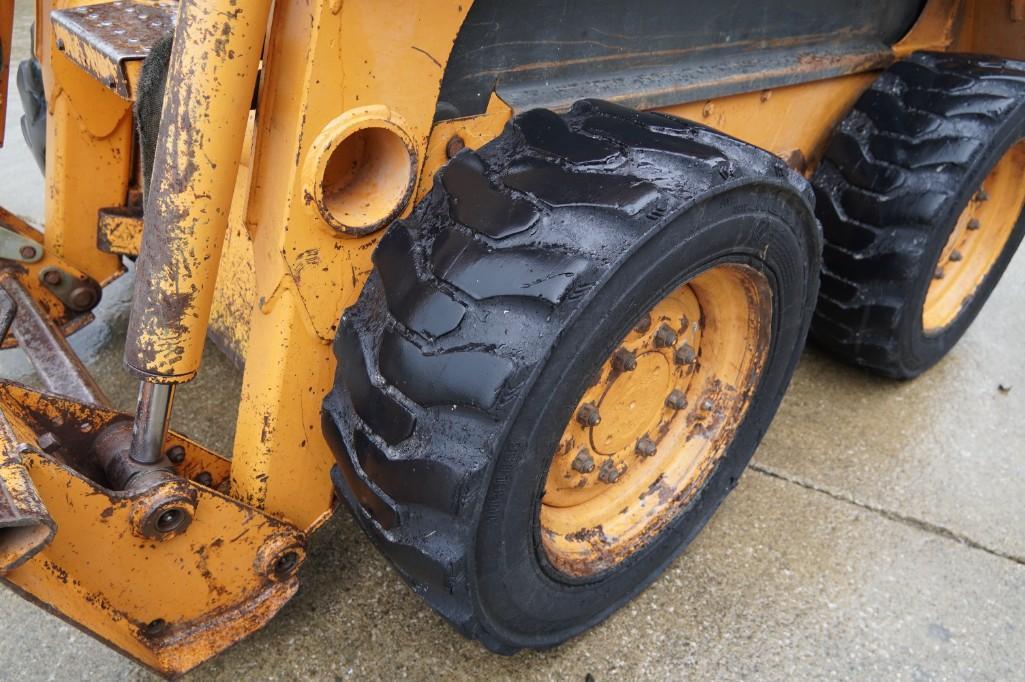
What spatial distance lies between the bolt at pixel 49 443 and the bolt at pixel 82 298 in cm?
89

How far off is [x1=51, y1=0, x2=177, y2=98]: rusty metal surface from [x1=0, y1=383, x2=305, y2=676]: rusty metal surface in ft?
1.87

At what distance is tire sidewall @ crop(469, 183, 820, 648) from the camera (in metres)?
1.21

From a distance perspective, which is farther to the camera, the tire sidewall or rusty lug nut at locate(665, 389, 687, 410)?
rusty lug nut at locate(665, 389, 687, 410)

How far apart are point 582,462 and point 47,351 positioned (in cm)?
125

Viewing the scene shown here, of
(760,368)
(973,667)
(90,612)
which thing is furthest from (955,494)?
(90,612)

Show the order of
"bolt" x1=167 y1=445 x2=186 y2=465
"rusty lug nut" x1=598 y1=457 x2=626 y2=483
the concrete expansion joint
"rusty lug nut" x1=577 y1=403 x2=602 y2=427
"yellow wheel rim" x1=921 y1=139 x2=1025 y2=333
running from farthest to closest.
Result: "yellow wheel rim" x1=921 y1=139 x2=1025 y2=333 → the concrete expansion joint → "rusty lug nut" x1=598 y1=457 x2=626 y2=483 → "rusty lug nut" x1=577 y1=403 x2=602 y2=427 → "bolt" x1=167 y1=445 x2=186 y2=465

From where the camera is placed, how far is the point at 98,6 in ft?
5.34

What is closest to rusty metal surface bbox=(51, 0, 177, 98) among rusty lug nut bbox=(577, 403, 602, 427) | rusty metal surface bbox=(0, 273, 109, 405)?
rusty metal surface bbox=(0, 273, 109, 405)

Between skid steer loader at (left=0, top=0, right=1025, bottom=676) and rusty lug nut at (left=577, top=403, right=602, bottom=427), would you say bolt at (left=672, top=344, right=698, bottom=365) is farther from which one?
rusty lug nut at (left=577, top=403, right=602, bottom=427)

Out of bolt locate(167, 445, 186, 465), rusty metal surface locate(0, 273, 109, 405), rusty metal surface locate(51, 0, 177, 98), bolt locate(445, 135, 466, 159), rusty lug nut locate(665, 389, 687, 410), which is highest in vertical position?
bolt locate(445, 135, 466, 159)

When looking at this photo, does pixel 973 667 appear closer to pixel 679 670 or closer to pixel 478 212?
pixel 679 670

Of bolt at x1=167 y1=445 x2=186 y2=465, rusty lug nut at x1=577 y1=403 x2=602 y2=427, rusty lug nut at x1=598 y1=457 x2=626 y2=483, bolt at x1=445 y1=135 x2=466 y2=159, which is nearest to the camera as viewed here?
bolt at x1=445 y1=135 x2=466 y2=159

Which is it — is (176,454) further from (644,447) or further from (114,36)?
(644,447)

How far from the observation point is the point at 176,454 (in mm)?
1485
